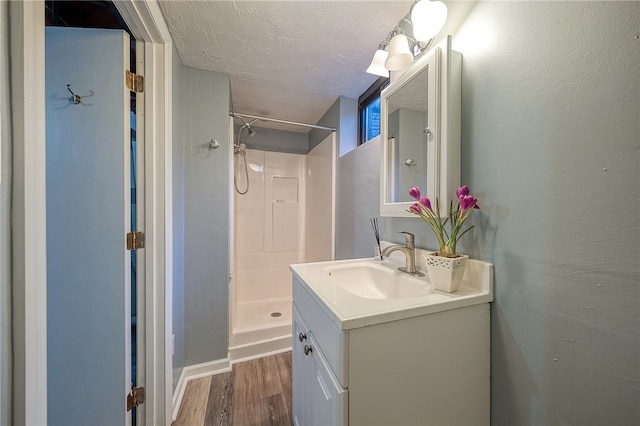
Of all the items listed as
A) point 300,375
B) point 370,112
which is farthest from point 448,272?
point 370,112

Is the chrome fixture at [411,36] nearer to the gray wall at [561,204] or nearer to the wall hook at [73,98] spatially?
the gray wall at [561,204]

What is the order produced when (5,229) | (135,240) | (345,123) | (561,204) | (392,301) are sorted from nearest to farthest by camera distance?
1. (5,229)
2. (561,204)
3. (392,301)
4. (135,240)
5. (345,123)

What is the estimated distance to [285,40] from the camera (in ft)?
4.00

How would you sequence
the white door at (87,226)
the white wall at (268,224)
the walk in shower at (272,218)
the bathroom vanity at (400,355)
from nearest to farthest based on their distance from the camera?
the bathroom vanity at (400,355) < the white door at (87,226) < the walk in shower at (272,218) < the white wall at (268,224)

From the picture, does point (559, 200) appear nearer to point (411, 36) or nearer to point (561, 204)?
point (561, 204)

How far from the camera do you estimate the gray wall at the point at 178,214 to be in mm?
1278

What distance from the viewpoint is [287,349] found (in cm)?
183

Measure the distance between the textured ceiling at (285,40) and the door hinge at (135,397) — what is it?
5.92 feet

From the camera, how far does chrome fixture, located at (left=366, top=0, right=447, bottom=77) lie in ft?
2.80

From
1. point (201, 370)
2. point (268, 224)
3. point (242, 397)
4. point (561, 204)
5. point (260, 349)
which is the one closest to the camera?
point (561, 204)

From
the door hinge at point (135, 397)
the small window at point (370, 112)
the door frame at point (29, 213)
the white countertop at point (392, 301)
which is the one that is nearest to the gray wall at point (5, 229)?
the door frame at point (29, 213)

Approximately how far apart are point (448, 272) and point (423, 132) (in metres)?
0.57

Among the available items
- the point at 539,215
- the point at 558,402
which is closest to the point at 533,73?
the point at 539,215

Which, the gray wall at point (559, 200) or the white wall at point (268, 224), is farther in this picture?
the white wall at point (268, 224)
